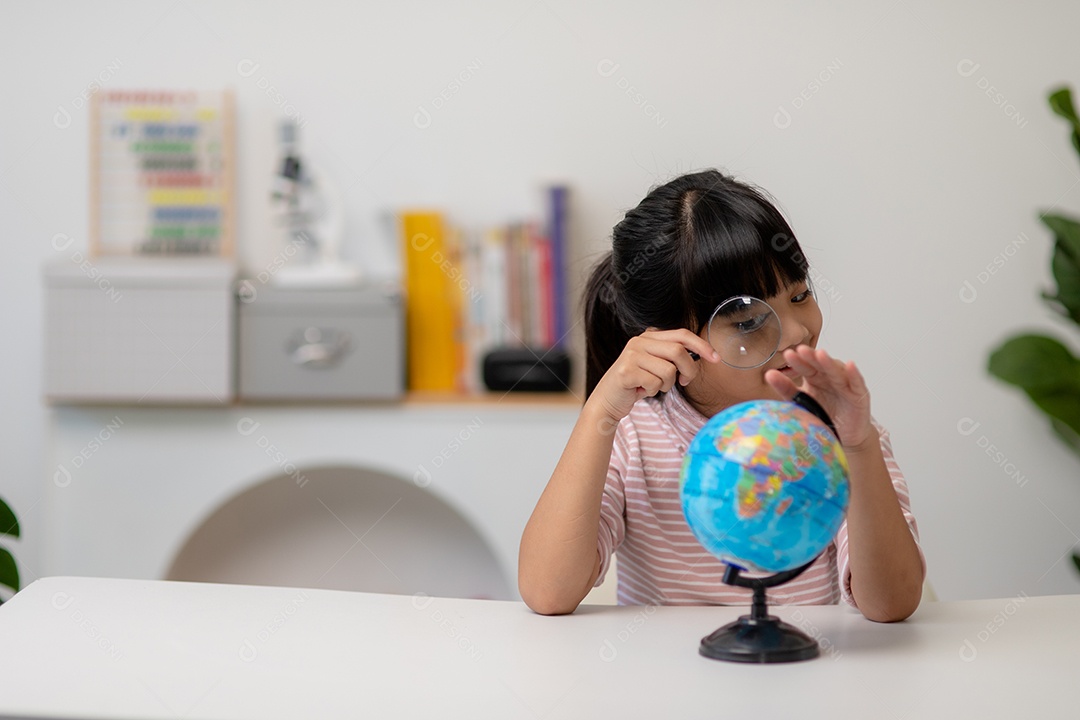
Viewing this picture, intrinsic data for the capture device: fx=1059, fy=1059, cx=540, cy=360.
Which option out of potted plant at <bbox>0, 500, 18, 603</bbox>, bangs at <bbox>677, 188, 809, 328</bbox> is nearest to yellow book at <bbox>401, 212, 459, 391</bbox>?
potted plant at <bbox>0, 500, 18, 603</bbox>

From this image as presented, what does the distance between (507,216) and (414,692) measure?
1.74 metres

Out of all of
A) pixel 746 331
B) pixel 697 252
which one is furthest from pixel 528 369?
pixel 746 331

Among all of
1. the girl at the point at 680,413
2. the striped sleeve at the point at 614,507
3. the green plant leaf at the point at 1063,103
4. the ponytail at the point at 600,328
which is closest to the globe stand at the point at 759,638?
the girl at the point at 680,413

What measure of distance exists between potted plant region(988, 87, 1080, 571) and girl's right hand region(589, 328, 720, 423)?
1399 millimetres

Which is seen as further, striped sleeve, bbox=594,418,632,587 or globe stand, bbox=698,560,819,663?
striped sleeve, bbox=594,418,632,587

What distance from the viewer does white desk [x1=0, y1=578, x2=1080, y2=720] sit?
0.83 m

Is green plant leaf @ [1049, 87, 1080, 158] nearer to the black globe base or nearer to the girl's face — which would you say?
the girl's face

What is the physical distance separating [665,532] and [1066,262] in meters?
1.42

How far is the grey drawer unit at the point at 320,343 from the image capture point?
228 centimetres

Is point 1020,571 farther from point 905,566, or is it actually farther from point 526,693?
point 526,693

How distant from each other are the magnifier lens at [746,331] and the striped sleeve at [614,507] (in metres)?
0.18

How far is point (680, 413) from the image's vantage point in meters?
1.28

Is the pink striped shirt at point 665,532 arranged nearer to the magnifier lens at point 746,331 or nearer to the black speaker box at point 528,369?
the magnifier lens at point 746,331

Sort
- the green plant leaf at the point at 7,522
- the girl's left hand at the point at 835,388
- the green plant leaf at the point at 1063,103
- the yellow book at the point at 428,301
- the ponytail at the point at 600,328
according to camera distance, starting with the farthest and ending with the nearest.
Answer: the yellow book at the point at 428,301, the green plant leaf at the point at 1063,103, the green plant leaf at the point at 7,522, the ponytail at the point at 600,328, the girl's left hand at the point at 835,388
